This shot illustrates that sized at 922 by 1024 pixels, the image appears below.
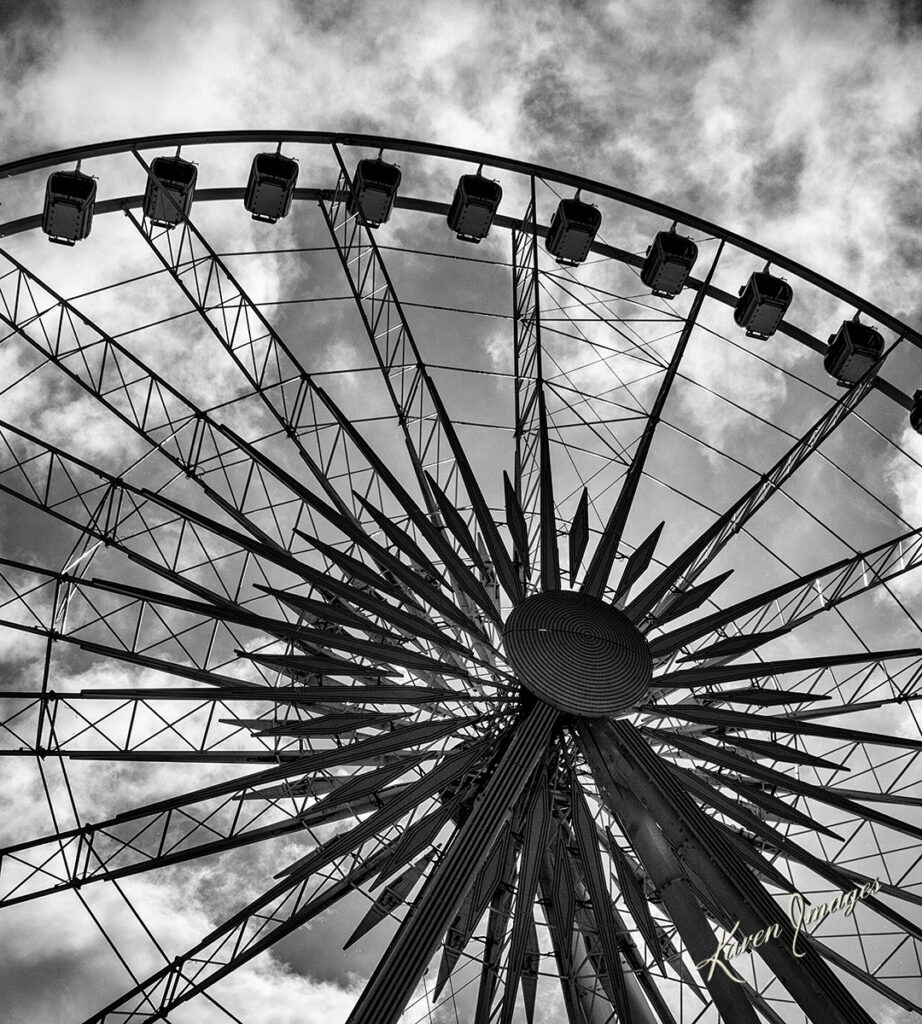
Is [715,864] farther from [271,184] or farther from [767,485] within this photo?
[271,184]

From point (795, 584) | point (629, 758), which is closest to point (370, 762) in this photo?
point (629, 758)

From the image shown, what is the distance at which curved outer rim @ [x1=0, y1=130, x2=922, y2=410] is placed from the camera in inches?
883

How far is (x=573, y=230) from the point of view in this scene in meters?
27.6

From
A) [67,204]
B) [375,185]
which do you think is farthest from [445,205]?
[67,204]

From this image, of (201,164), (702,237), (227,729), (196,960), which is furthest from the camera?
(227,729)

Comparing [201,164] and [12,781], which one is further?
[12,781]

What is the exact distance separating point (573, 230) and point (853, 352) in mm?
8007

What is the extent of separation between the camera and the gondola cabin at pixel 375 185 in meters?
25.9

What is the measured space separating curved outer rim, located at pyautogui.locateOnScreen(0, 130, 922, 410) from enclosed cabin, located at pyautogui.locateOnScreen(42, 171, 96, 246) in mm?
392

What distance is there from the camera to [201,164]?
26016 millimetres

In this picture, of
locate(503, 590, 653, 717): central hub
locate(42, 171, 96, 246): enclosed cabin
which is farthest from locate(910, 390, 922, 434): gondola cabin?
locate(42, 171, 96, 246): enclosed cabin

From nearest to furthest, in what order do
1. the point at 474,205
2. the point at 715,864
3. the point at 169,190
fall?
the point at 715,864 < the point at 169,190 < the point at 474,205

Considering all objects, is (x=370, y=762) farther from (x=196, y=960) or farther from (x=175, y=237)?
(x=175, y=237)

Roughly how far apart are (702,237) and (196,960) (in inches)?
868
